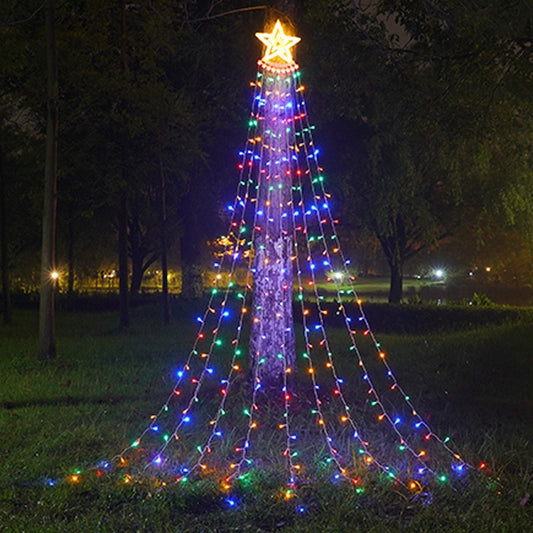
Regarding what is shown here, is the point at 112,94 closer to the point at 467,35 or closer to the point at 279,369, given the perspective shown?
the point at 467,35

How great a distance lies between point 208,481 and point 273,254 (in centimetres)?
379

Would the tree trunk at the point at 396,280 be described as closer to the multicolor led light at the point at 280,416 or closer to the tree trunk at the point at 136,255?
the tree trunk at the point at 136,255

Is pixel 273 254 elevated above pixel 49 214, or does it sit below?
below

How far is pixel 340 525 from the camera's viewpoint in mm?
4773

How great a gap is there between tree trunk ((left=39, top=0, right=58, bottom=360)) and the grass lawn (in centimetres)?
55

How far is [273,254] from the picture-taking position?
28.8 feet

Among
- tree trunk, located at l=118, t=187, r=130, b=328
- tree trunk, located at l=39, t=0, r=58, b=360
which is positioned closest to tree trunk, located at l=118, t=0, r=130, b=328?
tree trunk, located at l=118, t=187, r=130, b=328

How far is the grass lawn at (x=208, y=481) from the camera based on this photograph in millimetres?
4867

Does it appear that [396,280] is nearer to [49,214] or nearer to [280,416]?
[49,214]

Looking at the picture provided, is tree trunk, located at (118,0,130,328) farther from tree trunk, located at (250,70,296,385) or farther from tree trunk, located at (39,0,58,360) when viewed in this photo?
tree trunk, located at (250,70,296,385)

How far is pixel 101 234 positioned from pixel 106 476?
999 inches

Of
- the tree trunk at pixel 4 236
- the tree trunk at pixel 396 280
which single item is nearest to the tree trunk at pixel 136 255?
the tree trunk at pixel 4 236

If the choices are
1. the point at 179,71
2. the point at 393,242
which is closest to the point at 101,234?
the point at 179,71

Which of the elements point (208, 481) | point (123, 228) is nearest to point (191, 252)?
point (123, 228)
